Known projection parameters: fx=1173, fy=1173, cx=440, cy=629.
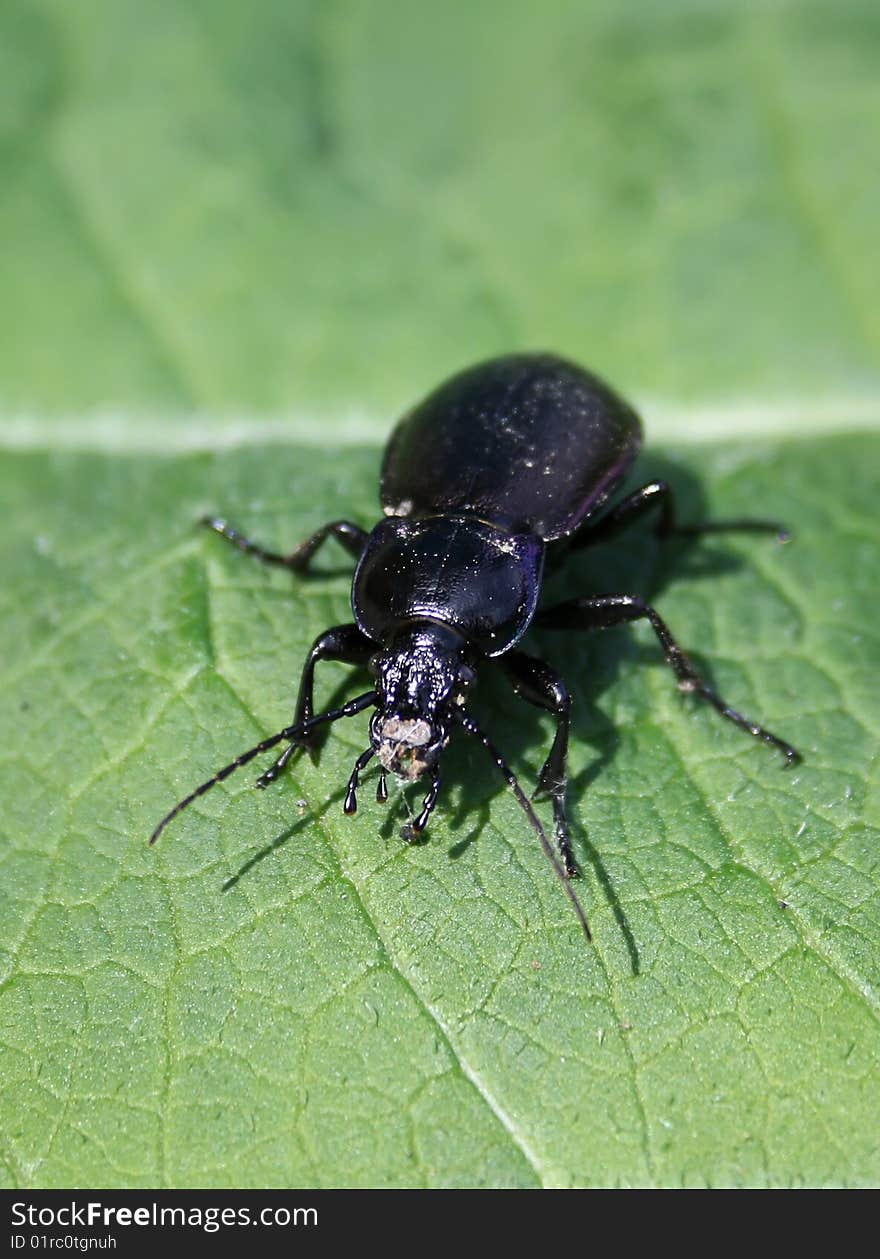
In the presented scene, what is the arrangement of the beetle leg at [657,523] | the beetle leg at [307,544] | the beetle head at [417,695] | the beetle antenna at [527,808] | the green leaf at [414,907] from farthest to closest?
the beetle leg at [657,523] < the beetle leg at [307,544] < the beetle head at [417,695] < the beetle antenna at [527,808] < the green leaf at [414,907]

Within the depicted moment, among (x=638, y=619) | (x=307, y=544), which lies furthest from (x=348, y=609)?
(x=638, y=619)

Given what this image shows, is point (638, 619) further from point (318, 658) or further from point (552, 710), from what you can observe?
point (318, 658)

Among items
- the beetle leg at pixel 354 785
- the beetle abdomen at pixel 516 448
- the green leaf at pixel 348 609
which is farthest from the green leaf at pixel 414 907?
the beetle abdomen at pixel 516 448

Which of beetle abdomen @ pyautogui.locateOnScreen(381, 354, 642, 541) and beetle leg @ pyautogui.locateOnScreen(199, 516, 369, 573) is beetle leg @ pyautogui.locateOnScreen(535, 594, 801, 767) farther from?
beetle leg @ pyautogui.locateOnScreen(199, 516, 369, 573)

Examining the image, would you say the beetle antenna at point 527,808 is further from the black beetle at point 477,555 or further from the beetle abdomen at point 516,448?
the beetle abdomen at point 516,448

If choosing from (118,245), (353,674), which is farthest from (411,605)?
(118,245)

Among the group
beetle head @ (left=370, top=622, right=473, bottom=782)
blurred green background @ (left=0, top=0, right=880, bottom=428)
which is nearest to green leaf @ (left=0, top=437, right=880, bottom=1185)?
beetle head @ (left=370, top=622, right=473, bottom=782)
